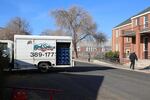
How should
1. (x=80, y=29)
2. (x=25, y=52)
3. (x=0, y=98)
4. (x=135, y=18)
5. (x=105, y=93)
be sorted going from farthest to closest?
(x=80, y=29), (x=135, y=18), (x=25, y=52), (x=105, y=93), (x=0, y=98)

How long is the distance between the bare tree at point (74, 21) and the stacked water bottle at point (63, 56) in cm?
6027

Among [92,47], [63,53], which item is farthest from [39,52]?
[92,47]

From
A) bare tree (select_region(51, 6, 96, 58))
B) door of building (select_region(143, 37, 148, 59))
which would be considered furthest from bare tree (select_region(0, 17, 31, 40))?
door of building (select_region(143, 37, 148, 59))

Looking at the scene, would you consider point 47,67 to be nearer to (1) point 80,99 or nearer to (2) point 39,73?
(2) point 39,73

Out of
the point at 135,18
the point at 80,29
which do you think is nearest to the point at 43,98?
the point at 135,18

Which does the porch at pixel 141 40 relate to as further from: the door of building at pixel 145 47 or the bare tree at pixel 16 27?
the bare tree at pixel 16 27

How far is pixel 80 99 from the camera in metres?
13.8

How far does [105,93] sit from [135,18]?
40096mm

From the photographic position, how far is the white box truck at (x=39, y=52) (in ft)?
82.2

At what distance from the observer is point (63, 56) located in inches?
1036

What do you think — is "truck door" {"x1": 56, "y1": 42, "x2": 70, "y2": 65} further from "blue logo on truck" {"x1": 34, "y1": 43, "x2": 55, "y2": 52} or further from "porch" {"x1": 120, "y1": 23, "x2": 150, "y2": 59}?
"porch" {"x1": 120, "y1": 23, "x2": 150, "y2": 59}

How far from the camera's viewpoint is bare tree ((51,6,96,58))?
8725 centimetres

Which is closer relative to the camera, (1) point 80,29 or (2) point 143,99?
(2) point 143,99

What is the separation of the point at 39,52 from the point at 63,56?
5.90 feet
